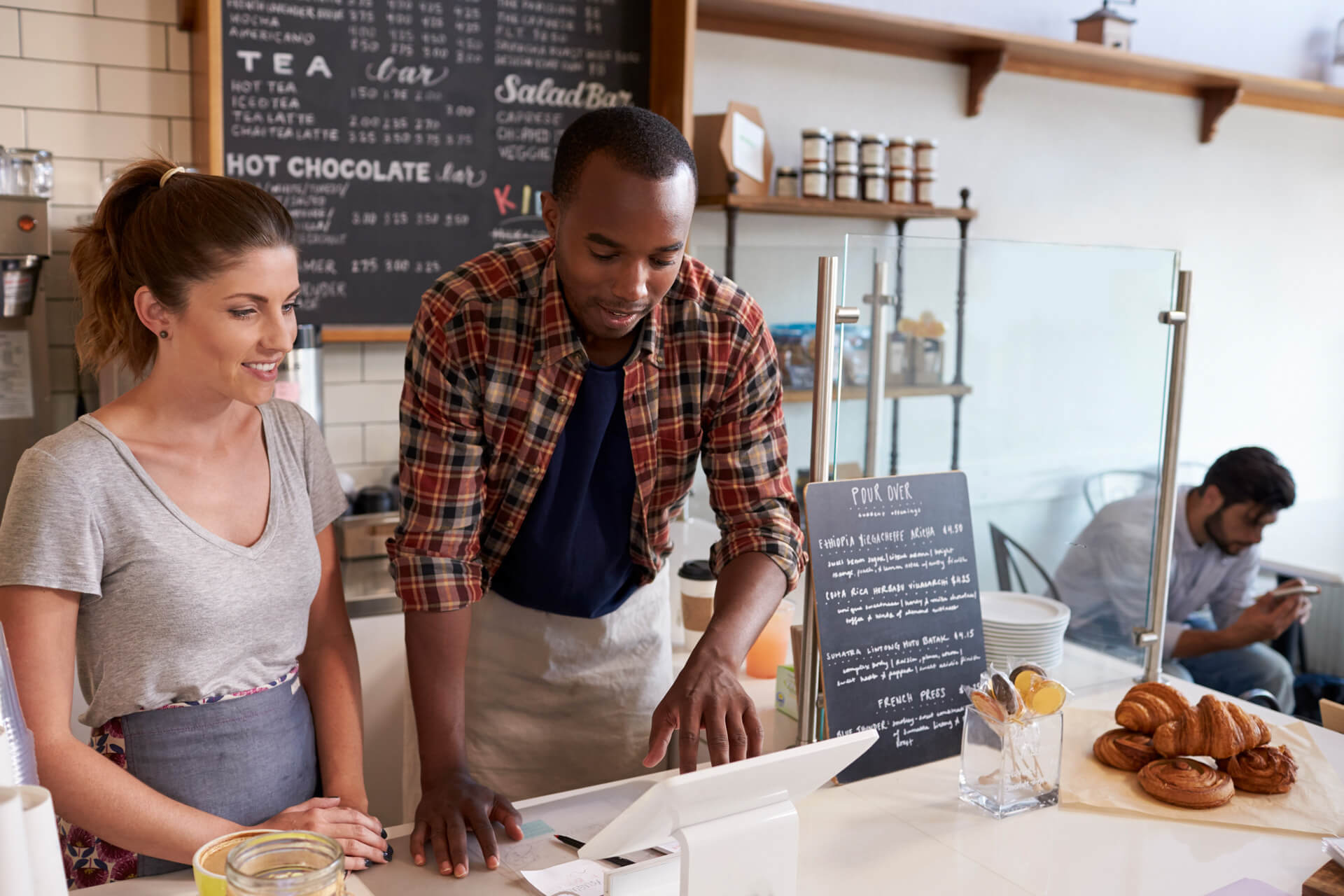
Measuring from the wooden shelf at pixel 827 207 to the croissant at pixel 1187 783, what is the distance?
1.96 meters

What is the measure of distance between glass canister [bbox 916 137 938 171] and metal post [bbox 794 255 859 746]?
2109 millimetres

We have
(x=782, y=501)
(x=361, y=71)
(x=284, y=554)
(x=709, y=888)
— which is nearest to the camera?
(x=709, y=888)

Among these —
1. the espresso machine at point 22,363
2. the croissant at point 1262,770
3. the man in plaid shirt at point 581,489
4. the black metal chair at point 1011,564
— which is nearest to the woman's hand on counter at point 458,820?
the man in plaid shirt at point 581,489

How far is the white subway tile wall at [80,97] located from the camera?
7.86ft

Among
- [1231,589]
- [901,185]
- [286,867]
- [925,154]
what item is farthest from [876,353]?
[1231,589]

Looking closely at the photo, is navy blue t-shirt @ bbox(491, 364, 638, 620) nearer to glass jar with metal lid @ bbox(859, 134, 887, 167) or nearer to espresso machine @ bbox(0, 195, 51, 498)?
espresso machine @ bbox(0, 195, 51, 498)

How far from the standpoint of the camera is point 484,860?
1082mm

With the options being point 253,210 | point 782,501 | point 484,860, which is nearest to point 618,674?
point 782,501

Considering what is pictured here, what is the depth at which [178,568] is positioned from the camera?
43.7 inches

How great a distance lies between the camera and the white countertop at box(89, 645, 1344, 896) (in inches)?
42.7

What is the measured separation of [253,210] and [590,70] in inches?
73.3

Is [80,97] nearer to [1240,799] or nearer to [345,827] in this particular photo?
[345,827]

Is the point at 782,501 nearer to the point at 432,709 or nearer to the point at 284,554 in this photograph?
the point at 432,709

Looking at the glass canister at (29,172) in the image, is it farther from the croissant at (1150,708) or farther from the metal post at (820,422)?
the croissant at (1150,708)
